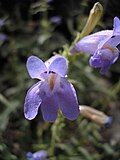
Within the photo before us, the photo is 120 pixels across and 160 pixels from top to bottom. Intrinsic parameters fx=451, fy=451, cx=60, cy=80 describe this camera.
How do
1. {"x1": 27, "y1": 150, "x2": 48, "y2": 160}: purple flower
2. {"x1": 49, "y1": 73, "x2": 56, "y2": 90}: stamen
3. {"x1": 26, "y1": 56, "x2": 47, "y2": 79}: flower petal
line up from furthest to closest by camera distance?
{"x1": 27, "y1": 150, "x2": 48, "y2": 160}: purple flower → {"x1": 49, "y1": 73, "x2": 56, "y2": 90}: stamen → {"x1": 26, "y1": 56, "x2": 47, "y2": 79}: flower petal

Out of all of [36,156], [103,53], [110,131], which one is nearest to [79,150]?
[36,156]

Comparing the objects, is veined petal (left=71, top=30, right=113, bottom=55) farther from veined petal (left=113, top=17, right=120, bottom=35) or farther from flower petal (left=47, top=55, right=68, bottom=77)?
flower petal (left=47, top=55, right=68, bottom=77)

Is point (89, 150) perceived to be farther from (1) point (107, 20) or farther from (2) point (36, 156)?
(1) point (107, 20)

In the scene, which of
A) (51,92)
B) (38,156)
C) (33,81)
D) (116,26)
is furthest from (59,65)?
(33,81)

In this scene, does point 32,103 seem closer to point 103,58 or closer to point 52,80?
point 52,80

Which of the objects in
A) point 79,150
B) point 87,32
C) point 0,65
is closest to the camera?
point 87,32

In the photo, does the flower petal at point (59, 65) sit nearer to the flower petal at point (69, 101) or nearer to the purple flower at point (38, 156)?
the flower petal at point (69, 101)

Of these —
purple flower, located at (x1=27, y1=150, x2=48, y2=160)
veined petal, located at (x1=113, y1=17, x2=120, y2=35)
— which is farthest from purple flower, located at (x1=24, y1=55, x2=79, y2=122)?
purple flower, located at (x1=27, y1=150, x2=48, y2=160)
